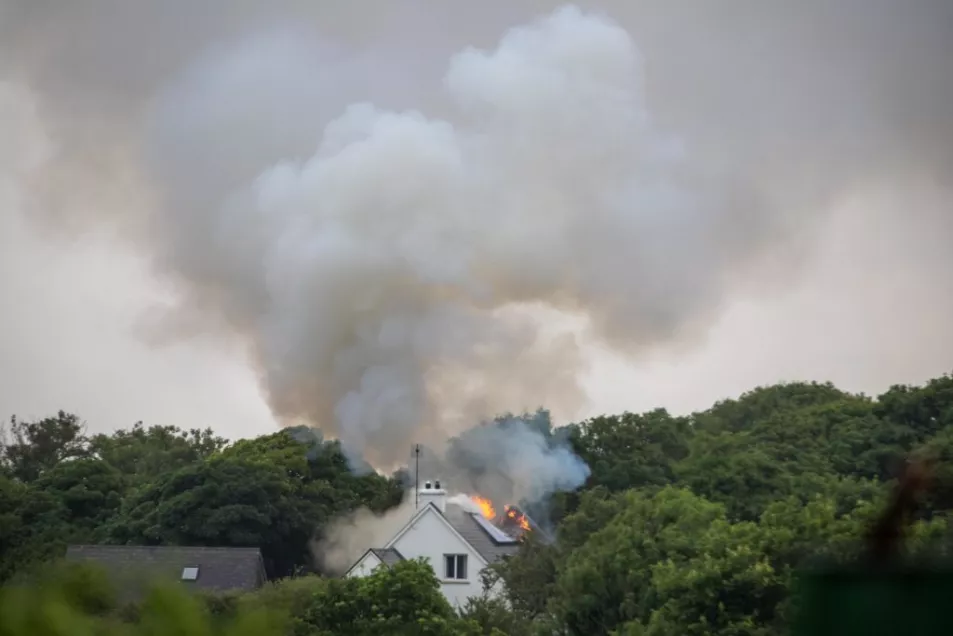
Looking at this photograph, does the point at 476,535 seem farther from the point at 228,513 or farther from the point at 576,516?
the point at 228,513

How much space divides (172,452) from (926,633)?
296ft

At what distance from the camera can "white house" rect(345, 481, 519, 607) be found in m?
50.2

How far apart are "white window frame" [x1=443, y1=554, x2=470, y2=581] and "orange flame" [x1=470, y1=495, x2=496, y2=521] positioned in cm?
815

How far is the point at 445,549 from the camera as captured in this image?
5172cm

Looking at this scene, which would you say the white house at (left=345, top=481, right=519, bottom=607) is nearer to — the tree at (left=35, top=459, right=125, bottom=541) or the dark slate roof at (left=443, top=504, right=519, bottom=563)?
the dark slate roof at (left=443, top=504, right=519, bottom=563)

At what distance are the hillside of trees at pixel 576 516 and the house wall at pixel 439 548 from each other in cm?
495

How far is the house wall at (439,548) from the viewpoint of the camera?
5041cm

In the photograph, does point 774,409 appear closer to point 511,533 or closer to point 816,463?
point 816,463

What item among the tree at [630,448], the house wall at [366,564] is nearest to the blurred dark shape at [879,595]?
the house wall at [366,564]

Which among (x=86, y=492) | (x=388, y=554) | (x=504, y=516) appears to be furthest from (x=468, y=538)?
(x=86, y=492)

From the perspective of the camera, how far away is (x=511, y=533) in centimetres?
6031

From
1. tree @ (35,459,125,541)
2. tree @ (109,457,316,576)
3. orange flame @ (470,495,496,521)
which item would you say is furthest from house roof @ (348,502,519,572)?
tree @ (35,459,125,541)

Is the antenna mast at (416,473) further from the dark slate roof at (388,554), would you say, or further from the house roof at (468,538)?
the dark slate roof at (388,554)

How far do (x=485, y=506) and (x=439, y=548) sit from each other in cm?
878
